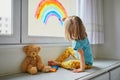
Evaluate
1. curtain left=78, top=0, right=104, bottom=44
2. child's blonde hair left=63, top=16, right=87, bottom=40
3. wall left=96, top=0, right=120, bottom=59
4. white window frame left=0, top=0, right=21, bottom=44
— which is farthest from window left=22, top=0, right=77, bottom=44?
wall left=96, top=0, right=120, bottom=59

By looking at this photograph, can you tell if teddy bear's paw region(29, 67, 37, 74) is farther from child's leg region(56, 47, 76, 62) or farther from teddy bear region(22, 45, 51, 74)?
child's leg region(56, 47, 76, 62)

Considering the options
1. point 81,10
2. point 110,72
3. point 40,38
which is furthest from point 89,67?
point 81,10

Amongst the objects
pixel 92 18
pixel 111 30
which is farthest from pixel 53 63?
pixel 111 30

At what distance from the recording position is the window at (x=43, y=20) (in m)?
1.39

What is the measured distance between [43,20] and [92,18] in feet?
2.30

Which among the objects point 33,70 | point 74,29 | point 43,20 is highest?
point 43,20

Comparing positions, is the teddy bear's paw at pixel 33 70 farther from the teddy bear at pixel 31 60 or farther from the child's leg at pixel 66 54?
the child's leg at pixel 66 54

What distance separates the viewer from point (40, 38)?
1.52 m

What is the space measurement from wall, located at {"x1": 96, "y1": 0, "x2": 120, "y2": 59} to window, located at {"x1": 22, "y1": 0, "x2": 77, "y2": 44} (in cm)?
67

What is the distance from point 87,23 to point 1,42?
44.7 inches

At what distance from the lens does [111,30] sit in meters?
2.37

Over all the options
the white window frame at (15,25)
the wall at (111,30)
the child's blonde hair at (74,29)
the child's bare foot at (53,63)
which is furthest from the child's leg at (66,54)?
the wall at (111,30)

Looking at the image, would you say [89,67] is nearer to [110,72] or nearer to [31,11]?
[110,72]

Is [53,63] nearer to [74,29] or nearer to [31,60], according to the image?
[31,60]
